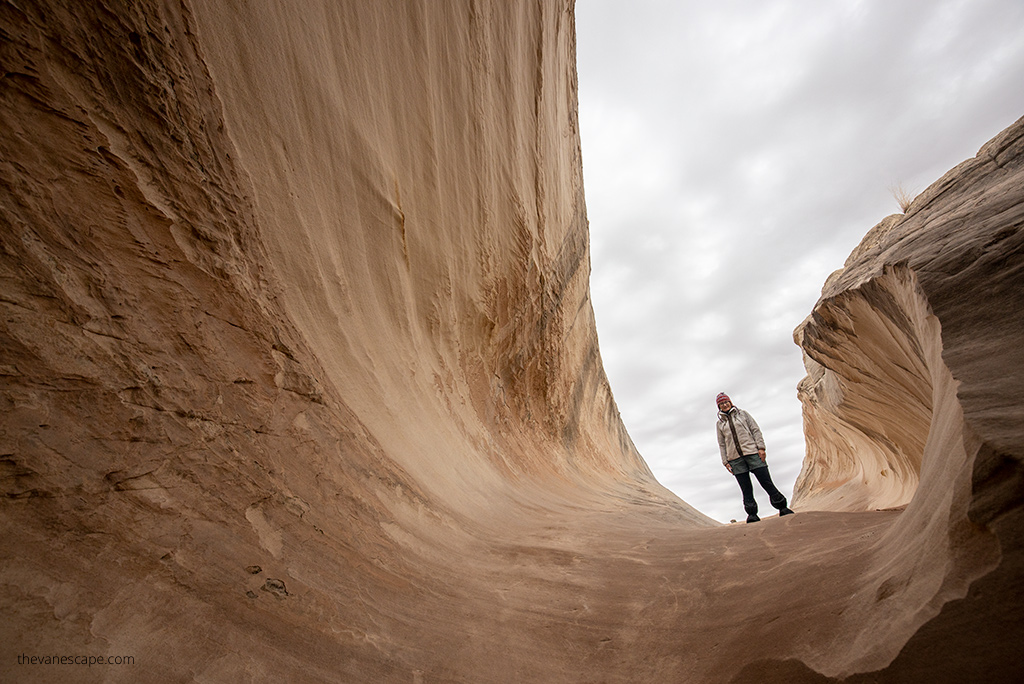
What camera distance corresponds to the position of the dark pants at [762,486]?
172 inches

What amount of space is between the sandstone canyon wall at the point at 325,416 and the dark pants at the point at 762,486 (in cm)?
169

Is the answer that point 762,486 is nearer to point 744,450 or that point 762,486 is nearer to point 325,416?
point 744,450

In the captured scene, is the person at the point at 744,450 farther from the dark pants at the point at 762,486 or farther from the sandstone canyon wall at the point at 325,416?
the sandstone canyon wall at the point at 325,416

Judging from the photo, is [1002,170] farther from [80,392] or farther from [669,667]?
A: [80,392]

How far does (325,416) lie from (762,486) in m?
4.40

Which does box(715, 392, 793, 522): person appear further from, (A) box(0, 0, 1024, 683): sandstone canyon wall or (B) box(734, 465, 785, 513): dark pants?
(A) box(0, 0, 1024, 683): sandstone canyon wall

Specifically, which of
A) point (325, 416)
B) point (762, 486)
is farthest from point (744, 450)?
point (325, 416)

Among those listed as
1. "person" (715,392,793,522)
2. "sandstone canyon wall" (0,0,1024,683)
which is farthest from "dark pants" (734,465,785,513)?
"sandstone canyon wall" (0,0,1024,683)

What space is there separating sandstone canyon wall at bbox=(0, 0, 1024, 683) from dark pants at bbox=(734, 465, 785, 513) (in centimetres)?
169

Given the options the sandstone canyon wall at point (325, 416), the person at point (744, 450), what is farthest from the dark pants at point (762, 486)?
the sandstone canyon wall at point (325, 416)

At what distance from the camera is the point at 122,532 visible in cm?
126

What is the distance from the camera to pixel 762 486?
4574 mm

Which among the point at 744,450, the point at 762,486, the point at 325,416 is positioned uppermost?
the point at 744,450

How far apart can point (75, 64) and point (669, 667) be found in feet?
8.69
